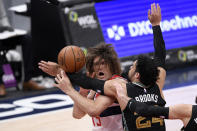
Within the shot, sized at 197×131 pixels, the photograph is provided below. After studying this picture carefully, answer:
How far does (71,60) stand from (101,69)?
14.1 inches

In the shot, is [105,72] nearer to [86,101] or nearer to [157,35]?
[86,101]

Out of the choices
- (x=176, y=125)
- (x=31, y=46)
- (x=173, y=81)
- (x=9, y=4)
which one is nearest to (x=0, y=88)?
(x=31, y=46)

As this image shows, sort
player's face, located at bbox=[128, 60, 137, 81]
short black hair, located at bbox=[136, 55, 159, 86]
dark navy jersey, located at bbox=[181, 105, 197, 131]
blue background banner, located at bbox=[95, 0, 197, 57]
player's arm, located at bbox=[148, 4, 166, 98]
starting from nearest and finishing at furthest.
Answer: dark navy jersey, located at bbox=[181, 105, 197, 131] < short black hair, located at bbox=[136, 55, 159, 86] < player's face, located at bbox=[128, 60, 137, 81] < player's arm, located at bbox=[148, 4, 166, 98] < blue background banner, located at bbox=[95, 0, 197, 57]

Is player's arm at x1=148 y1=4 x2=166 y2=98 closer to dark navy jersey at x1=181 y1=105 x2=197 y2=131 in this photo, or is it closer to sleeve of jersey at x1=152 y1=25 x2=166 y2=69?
sleeve of jersey at x1=152 y1=25 x2=166 y2=69

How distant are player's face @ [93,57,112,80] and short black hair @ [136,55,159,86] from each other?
1.63ft

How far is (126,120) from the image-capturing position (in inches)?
138

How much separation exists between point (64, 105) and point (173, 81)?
101 inches

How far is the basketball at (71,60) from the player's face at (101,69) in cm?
15

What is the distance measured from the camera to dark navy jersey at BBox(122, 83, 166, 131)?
11.3 feet

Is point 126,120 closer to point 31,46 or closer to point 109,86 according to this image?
point 109,86

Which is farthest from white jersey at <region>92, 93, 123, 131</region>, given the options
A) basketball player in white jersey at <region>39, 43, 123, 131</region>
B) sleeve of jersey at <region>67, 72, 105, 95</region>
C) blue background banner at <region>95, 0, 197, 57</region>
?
blue background banner at <region>95, 0, 197, 57</region>

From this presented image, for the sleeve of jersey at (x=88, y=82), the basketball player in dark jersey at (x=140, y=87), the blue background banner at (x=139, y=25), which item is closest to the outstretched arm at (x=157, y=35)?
the basketball player in dark jersey at (x=140, y=87)

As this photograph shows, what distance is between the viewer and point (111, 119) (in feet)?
12.6

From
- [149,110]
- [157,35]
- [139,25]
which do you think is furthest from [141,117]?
[139,25]
